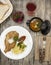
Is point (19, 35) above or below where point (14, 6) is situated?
below

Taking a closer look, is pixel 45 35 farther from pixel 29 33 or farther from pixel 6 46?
pixel 6 46

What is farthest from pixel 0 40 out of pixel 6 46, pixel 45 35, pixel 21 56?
pixel 45 35

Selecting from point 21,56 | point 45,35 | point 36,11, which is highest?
point 36,11

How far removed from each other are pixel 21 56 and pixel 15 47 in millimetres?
65

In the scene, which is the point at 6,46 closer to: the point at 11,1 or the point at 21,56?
the point at 21,56

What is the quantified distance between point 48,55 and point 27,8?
31 centimetres

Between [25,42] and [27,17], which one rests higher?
[27,17]

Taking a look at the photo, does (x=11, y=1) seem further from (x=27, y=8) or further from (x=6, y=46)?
(x=6, y=46)

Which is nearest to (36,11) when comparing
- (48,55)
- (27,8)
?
(27,8)

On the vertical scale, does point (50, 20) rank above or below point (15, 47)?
above

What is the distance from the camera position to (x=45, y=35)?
142cm

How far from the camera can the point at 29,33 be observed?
1.44 meters

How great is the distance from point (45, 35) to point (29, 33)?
10 cm

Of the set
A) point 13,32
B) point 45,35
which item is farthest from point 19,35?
point 45,35
